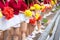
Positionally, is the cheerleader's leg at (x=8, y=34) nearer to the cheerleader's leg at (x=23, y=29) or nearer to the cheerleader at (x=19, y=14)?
the cheerleader at (x=19, y=14)

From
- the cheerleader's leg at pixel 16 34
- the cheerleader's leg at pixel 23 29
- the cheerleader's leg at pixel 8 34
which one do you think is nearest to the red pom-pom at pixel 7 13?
the cheerleader's leg at pixel 8 34

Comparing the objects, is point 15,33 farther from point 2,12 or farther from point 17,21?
point 2,12

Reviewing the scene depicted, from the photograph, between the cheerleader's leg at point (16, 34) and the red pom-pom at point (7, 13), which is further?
the cheerleader's leg at point (16, 34)

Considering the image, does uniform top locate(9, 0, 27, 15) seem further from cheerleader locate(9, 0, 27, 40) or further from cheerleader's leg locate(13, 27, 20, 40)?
cheerleader's leg locate(13, 27, 20, 40)

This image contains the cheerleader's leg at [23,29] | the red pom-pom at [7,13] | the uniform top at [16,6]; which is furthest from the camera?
the cheerleader's leg at [23,29]

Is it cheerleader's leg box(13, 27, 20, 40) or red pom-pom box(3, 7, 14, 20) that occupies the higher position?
red pom-pom box(3, 7, 14, 20)

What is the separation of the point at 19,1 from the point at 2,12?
38 cm

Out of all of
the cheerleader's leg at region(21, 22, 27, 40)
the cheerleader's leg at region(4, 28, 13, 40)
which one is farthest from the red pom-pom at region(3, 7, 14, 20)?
the cheerleader's leg at region(21, 22, 27, 40)

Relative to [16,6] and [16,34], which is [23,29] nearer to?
[16,34]

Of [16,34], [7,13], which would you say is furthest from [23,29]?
[7,13]

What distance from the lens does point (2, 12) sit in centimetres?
117

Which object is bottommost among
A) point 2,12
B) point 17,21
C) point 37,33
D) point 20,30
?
point 37,33

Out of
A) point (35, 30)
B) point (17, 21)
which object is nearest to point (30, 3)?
point (35, 30)

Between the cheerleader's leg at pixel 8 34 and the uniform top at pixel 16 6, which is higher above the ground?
the uniform top at pixel 16 6
